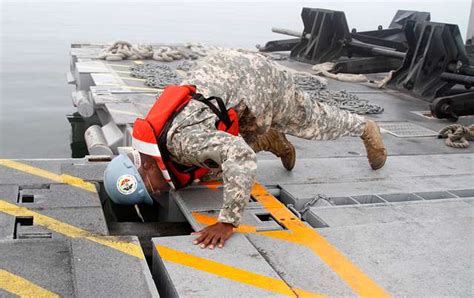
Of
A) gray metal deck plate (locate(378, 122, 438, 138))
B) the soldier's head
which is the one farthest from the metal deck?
gray metal deck plate (locate(378, 122, 438, 138))

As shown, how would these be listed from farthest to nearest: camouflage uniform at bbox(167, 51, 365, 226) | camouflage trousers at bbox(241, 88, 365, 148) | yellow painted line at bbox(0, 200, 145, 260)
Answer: camouflage trousers at bbox(241, 88, 365, 148)
camouflage uniform at bbox(167, 51, 365, 226)
yellow painted line at bbox(0, 200, 145, 260)

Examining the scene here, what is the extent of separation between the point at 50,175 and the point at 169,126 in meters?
1.22

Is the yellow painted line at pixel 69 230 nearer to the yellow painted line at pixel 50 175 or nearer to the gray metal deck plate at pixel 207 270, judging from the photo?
the gray metal deck plate at pixel 207 270

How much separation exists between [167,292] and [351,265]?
3.45 ft

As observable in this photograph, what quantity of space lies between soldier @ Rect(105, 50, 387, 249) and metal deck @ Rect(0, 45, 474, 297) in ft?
0.72

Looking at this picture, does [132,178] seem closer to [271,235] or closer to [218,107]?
[218,107]

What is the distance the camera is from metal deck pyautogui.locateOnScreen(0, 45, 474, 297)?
10.5 feet

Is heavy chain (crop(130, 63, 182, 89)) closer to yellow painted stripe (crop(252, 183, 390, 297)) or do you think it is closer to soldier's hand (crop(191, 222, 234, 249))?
yellow painted stripe (crop(252, 183, 390, 297))

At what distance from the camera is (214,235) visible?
11.7 feet

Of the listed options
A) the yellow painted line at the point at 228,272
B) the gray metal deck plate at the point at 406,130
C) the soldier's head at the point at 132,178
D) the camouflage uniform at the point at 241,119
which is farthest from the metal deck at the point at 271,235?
the gray metal deck plate at the point at 406,130

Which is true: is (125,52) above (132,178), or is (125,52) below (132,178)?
below

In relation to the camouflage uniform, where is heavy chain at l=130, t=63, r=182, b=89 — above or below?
below

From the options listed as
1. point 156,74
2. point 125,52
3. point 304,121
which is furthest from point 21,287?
point 125,52

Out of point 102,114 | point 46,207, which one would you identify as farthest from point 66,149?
point 46,207
